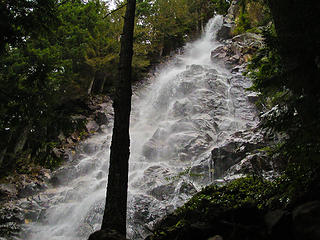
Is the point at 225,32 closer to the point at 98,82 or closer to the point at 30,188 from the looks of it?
the point at 98,82

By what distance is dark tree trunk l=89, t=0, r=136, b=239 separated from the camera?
3402 mm

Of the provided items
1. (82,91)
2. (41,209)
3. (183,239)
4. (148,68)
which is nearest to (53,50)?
(82,91)

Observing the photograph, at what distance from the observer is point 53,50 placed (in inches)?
549

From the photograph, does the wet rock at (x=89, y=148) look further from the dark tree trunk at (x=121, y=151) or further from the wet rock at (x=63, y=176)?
the dark tree trunk at (x=121, y=151)

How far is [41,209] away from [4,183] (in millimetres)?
2866

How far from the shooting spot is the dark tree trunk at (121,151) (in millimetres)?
3402

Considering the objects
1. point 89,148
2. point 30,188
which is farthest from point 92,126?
point 30,188

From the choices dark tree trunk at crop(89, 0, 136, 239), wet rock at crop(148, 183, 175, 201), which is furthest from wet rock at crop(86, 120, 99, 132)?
dark tree trunk at crop(89, 0, 136, 239)

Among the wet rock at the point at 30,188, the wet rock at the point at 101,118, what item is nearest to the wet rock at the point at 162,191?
the wet rock at the point at 30,188

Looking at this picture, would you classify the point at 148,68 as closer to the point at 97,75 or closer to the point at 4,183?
the point at 97,75

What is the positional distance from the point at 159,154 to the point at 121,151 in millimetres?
7497

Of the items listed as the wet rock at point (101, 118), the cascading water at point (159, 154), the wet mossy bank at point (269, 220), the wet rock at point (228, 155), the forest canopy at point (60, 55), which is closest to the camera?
the wet mossy bank at point (269, 220)

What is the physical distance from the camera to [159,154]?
36.8ft

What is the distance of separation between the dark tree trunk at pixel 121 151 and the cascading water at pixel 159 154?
1.11 m
